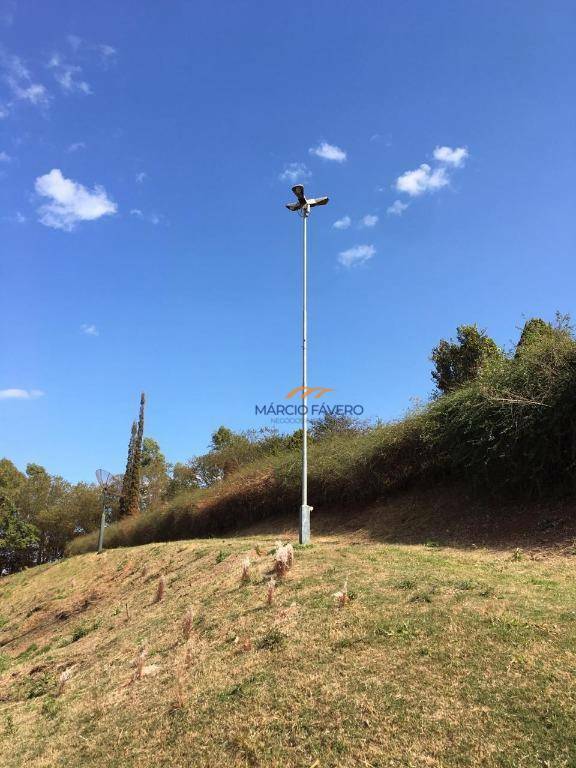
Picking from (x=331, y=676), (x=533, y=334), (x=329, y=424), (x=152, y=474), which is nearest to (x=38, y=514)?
(x=152, y=474)

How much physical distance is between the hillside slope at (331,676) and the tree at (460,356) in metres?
9.36

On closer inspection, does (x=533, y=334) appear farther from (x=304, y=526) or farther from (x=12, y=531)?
(x=12, y=531)

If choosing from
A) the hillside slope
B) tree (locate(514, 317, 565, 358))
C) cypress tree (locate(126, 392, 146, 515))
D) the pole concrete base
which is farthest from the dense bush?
cypress tree (locate(126, 392, 146, 515))

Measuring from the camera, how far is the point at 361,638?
15.8 feet

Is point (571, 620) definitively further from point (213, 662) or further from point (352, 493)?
point (352, 493)

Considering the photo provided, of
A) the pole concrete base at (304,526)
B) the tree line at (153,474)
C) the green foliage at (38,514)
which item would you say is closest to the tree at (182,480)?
the tree line at (153,474)

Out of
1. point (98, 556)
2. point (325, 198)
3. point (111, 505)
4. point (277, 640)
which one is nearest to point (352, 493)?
point (325, 198)

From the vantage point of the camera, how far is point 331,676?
4.29 m

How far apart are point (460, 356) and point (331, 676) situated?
1459 cm

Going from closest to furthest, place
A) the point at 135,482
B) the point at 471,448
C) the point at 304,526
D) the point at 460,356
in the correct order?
the point at 304,526 < the point at 471,448 < the point at 460,356 < the point at 135,482

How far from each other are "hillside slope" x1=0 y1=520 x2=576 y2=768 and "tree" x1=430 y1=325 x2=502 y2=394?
9.36 meters

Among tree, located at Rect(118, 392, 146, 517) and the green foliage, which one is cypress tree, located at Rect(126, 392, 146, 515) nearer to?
tree, located at Rect(118, 392, 146, 517)

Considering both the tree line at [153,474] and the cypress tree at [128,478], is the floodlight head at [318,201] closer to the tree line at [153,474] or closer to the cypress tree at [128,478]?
the tree line at [153,474]

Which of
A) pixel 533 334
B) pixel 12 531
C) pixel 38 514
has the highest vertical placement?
pixel 533 334
